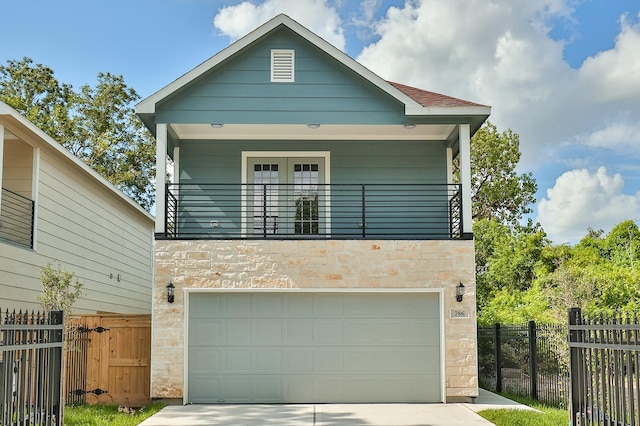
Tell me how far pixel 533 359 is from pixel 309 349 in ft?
12.8

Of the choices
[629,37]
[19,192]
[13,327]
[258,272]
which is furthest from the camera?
[629,37]

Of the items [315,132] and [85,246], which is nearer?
[315,132]

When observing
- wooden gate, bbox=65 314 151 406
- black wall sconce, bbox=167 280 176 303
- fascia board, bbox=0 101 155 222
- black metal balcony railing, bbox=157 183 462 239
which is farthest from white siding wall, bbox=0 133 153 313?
black wall sconce, bbox=167 280 176 303

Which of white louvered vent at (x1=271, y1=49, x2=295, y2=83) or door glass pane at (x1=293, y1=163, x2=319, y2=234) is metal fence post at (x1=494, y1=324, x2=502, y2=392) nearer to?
door glass pane at (x1=293, y1=163, x2=319, y2=234)

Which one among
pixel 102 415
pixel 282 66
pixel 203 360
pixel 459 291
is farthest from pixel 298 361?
pixel 282 66

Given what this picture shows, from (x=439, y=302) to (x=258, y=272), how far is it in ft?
10.7

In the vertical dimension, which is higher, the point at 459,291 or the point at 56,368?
the point at 459,291

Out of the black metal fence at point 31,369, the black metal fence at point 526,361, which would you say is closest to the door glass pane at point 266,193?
the black metal fence at point 526,361

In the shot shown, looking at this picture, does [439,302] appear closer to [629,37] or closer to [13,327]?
[13,327]

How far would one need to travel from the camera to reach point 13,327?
19.3 feet

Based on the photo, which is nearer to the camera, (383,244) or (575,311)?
(575,311)

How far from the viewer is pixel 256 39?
527 inches

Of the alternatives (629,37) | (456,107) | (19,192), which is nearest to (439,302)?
(456,107)

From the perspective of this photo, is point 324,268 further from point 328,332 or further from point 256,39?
point 256,39
